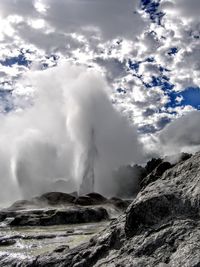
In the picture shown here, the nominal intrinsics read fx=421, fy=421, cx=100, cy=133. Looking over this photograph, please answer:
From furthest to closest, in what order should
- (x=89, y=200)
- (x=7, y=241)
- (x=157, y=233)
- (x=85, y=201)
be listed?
(x=89, y=200) < (x=85, y=201) < (x=7, y=241) < (x=157, y=233)

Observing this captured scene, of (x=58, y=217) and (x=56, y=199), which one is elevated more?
(x=56, y=199)

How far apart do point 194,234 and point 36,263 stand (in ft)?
20.0

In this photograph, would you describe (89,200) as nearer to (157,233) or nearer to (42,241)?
(42,241)

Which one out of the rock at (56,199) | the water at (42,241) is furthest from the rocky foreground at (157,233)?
the rock at (56,199)

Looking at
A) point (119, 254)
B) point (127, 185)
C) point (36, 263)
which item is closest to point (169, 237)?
point (119, 254)

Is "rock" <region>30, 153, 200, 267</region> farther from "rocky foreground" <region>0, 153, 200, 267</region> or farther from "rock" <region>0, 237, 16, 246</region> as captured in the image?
"rock" <region>0, 237, 16, 246</region>

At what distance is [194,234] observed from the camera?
32.7 feet

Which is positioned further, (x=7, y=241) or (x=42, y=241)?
(x=7, y=241)

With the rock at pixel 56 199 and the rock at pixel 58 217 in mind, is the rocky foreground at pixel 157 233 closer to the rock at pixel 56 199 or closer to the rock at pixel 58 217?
the rock at pixel 58 217

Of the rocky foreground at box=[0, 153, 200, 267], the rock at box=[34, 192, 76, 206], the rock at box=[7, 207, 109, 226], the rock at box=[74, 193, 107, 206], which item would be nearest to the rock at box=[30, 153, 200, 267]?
the rocky foreground at box=[0, 153, 200, 267]

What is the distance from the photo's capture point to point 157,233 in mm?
10750

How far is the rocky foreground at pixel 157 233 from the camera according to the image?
995cm

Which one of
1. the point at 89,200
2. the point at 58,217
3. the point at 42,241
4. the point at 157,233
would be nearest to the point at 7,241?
the point at 42,241

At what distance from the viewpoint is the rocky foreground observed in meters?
9.95
